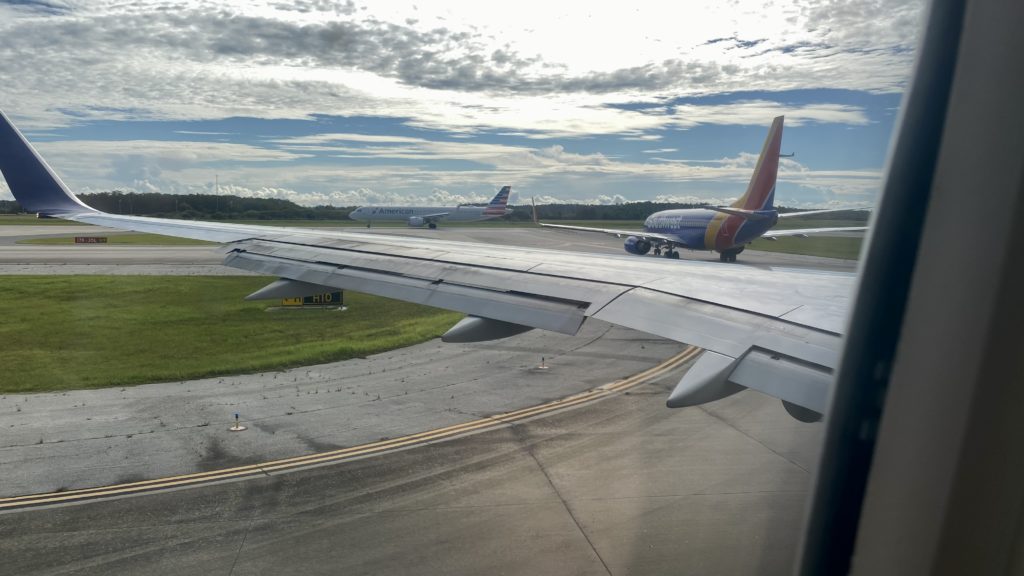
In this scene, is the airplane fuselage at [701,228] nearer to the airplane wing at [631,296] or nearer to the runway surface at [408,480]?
the runway surface at [408,480]

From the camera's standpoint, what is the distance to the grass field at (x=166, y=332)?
1352cm

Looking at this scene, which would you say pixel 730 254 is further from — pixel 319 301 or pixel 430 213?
pixel 430 213

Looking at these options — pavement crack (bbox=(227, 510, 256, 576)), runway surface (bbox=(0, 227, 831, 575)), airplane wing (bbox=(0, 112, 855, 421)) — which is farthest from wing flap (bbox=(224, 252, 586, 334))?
pavement crack (bbox=(227, 510, 256, 576))

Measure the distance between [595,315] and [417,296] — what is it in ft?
6.23

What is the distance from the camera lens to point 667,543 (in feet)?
21.1

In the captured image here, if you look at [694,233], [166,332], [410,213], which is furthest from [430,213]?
[166,332]

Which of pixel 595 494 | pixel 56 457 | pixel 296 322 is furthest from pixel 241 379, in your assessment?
pixel 595 494

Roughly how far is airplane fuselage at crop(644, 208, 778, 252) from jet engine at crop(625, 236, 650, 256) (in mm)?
1095

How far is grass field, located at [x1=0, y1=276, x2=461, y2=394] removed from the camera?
1352cm

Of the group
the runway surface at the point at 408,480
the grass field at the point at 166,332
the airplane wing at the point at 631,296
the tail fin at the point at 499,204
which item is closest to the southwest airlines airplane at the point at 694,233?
the grass field at the point at 166,332

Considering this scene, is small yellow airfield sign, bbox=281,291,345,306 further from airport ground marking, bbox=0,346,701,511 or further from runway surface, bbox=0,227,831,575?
airport ground marking, bbox=0,346,701,511

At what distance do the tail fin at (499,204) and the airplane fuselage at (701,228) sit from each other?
130ft

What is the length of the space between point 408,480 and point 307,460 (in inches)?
59.8

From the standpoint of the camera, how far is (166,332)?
17.2 metres
